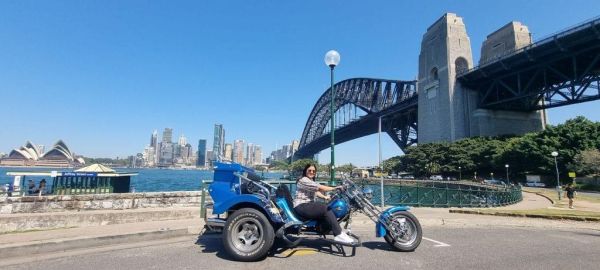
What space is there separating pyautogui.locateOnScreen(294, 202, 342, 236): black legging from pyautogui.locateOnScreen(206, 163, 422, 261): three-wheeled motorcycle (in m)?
0.12

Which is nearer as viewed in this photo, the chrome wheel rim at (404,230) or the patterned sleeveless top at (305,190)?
the patterned sleeveless top at (305,190)

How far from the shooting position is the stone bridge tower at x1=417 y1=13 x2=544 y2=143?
71.5 m

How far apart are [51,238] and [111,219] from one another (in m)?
2.46

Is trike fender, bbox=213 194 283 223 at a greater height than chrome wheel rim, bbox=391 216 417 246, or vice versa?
trike fender, bbox=213 194 283 223

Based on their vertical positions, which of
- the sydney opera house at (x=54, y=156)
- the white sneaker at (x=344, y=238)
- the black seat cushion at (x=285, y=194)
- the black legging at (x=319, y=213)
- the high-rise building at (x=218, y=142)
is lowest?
the white sneaker at (x=344, y=238)

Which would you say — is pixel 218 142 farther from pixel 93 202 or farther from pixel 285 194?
pixel 93 202

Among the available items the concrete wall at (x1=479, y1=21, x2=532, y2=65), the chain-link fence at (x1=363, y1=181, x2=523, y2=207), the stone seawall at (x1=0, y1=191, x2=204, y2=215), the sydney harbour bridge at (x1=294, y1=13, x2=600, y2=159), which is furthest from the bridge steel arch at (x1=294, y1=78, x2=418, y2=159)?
the stone seawall at (x1=0, y1=191, x2=204, y2=215)

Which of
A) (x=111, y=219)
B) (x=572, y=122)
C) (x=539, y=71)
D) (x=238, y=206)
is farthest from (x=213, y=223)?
(x=539, y=71)

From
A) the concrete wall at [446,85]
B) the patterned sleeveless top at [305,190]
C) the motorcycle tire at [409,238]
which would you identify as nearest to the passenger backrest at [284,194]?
the patterned sleeveless top at [305,190]

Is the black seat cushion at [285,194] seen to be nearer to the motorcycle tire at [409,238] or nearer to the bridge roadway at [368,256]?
the bridge roadway at [368,256]

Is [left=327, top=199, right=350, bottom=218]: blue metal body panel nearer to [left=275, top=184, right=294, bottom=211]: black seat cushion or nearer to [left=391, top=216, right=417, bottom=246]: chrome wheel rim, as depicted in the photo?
[left=275, top=184, right=294, bottom=211]: black seat cushion

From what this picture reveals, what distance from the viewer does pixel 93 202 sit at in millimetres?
10914

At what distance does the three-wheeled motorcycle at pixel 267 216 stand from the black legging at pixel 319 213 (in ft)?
0.41

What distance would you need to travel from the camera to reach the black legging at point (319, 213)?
5.45 meters
